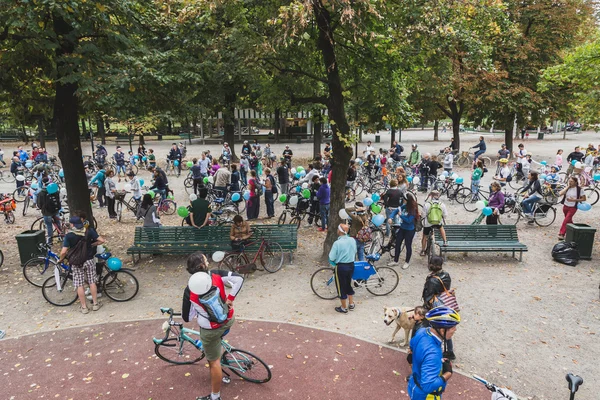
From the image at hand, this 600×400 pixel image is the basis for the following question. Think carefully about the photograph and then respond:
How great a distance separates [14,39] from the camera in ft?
30.2

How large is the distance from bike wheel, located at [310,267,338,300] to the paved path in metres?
1.39

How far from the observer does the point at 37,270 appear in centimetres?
909

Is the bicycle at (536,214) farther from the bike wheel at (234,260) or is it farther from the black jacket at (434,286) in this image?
the bike wheel at (234,260)

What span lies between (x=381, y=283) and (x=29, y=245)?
8107mm

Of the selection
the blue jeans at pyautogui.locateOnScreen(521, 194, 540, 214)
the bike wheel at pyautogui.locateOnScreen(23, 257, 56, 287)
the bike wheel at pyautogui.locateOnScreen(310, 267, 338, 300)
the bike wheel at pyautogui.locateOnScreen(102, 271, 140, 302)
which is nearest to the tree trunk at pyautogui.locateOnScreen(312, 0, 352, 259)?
the bike wheel at pyautogui.locateOnScreen(310, 267, 338, 300)

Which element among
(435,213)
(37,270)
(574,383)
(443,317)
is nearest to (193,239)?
(37,270)

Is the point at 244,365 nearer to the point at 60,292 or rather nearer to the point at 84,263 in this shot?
the point at 84,263

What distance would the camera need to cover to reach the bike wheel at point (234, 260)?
29.9ft

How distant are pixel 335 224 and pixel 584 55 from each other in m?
7.37

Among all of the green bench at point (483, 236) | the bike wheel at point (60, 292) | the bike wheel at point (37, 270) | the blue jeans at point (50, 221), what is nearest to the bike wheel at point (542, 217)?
the green bench at point (483, 236)

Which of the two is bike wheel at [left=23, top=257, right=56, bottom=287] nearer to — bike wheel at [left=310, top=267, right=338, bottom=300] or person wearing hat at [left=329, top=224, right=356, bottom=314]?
bike wheel at [left=310, top=267, right=338, bottom=300]

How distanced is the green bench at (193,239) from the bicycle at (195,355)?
3801 mm

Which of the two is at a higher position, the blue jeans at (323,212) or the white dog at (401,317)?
the blue jeans at (323,212)

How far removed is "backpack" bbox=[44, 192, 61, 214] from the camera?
10.7 metres
